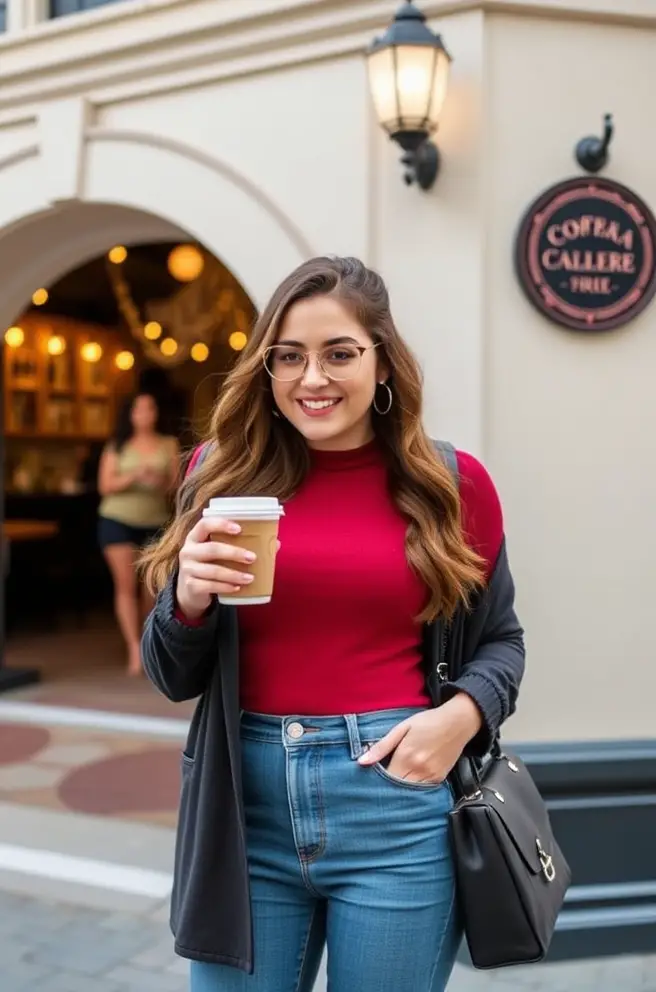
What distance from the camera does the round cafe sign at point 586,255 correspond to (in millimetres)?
3820

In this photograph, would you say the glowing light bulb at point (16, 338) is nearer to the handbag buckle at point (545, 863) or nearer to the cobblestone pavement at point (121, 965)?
the cobblestone pavement at point (121, 965)

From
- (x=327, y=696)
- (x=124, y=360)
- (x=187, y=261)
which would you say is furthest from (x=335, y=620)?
(x=124, y=360)

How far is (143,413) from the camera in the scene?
733 cm

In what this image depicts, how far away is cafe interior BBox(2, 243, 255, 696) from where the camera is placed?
28.1 ft

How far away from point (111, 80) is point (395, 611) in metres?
4.16

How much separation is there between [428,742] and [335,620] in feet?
0.89

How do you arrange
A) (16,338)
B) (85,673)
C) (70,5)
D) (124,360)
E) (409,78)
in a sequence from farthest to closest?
(124,360) < (16,338) < (85,673) < (70,5) < (409,78)

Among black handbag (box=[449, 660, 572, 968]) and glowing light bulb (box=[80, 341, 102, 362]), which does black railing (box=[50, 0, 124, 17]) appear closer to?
black handbag (box=[449, 660, 572, 968])

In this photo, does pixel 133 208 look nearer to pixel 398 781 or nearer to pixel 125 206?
pixel 125 206

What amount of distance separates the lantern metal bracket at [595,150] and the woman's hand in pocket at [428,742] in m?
2.74

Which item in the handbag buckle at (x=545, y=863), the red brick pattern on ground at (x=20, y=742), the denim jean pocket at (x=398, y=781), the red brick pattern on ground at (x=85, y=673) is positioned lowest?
the red brick pattern on ground at (x=20, y=742)

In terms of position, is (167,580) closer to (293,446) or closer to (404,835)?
(293,446)

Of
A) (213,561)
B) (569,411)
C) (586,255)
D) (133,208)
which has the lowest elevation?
(213,561)

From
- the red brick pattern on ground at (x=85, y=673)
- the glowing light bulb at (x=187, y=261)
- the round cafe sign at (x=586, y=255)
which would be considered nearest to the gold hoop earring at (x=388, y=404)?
the round cafe sign at (x=586, y=255)
